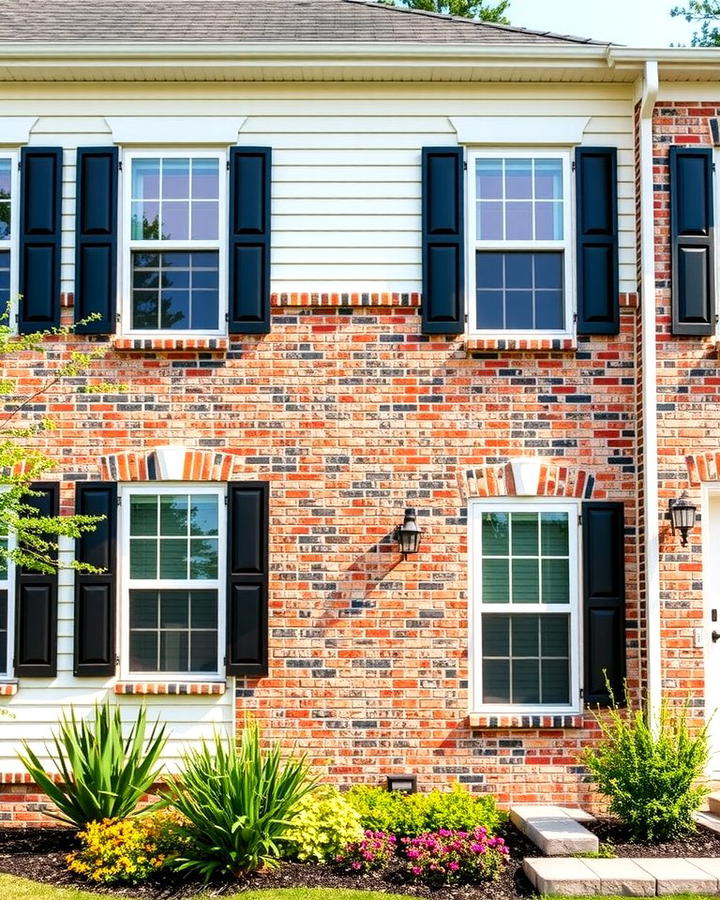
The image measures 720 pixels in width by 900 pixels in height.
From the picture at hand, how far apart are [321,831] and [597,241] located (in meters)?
4.81

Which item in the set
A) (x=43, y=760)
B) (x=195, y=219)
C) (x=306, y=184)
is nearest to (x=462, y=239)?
(x=306, y=184)

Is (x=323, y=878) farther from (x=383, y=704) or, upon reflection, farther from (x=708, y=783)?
(x=708, y=783)

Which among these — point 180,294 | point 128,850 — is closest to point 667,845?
point 128,850

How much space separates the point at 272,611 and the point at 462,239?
3252 millimetres

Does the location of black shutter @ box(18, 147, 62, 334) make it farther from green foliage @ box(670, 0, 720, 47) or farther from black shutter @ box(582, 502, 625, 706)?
green foliage @ box(670, 0, 720, 47)

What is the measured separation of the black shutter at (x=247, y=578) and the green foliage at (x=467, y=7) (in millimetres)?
12860

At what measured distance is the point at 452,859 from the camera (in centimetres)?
582

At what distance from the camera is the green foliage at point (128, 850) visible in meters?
5.92

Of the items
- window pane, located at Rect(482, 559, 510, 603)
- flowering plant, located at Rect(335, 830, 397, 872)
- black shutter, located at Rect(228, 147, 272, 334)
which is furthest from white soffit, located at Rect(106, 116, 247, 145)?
flowering plant, located at Rect(335, 830, 397, 872)

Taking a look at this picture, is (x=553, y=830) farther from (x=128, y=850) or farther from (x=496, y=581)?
(x=128, y=850)

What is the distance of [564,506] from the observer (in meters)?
7.65

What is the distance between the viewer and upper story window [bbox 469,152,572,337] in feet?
25.6

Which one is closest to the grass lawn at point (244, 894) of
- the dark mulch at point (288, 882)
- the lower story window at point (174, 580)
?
the dark mulch at point (288, 882)

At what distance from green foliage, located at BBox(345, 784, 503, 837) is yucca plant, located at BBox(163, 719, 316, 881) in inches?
23.2
